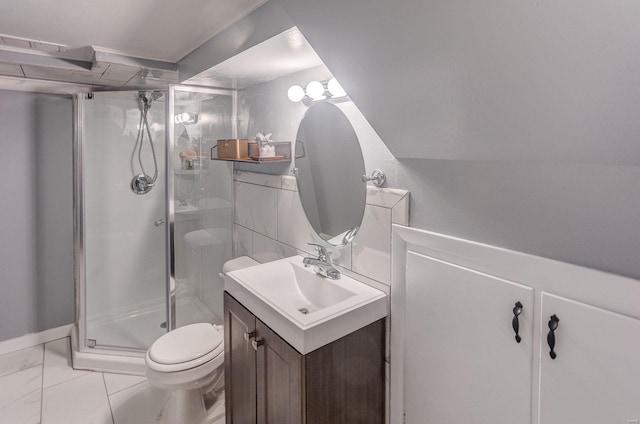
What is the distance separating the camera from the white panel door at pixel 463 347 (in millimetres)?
1093

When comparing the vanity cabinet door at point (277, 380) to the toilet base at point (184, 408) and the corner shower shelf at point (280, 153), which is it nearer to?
the toilet base at point (184, 408)

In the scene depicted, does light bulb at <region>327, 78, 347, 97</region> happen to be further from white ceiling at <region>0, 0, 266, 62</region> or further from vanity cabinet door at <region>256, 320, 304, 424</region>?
vanity cabinet door at <region>256, 320, 304, 424</region>

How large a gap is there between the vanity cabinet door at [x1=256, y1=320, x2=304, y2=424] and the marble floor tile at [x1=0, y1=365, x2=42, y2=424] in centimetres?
158

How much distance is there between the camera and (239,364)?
5.62 ft

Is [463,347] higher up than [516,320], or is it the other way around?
[516,320]

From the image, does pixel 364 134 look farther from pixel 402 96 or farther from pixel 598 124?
pixel 598 124

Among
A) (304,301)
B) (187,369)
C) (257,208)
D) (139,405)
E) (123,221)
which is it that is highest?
(257,208)

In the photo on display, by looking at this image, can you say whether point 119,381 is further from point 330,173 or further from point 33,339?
point 330,173

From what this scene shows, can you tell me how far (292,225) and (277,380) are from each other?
0.93 meters

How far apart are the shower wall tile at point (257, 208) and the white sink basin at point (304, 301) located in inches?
17.1

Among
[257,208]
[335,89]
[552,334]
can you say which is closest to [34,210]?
[257,208]

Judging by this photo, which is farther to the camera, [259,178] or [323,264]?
[259,178]

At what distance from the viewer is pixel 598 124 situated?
77 centimetres

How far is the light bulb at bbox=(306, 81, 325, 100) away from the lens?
1741 mm
